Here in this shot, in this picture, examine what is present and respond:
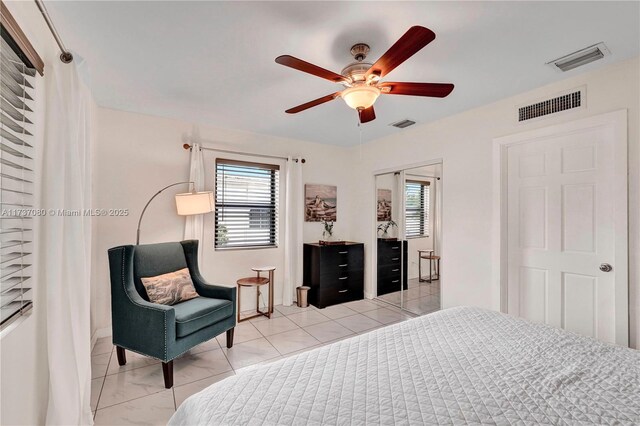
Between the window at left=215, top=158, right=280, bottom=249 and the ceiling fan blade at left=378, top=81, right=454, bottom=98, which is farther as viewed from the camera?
the window at left=215, top=158, right=280, bottom=249

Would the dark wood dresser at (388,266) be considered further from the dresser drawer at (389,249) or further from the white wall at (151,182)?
the white wall at (151,182)

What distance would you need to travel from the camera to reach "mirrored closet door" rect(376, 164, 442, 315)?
422 cm

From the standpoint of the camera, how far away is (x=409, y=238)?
14.5 feet

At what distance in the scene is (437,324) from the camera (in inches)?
68.7

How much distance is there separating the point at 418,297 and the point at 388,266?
63 centimetres

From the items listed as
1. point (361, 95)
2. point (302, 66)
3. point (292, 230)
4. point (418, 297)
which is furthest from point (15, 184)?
point (418, 297)

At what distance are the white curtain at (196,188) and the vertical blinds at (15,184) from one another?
2.12m

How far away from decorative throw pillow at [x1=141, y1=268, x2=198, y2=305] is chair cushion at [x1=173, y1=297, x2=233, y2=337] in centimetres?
7

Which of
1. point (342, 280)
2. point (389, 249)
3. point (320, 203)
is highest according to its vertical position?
point (320, 203)

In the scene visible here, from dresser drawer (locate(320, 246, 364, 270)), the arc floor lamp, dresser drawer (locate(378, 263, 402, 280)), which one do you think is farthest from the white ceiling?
dresser drawer (locate(378, 263, 402, 280))

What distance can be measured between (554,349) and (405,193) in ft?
9.89

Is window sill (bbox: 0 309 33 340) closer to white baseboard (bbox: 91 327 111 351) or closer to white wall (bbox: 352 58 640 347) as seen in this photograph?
white baseboard (bbox: 91 327 111 351)

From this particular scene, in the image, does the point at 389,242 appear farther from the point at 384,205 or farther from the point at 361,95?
the point at 361,95

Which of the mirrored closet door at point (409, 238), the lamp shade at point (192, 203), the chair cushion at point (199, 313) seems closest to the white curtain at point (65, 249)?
the chair cushion at point (199, 313)
